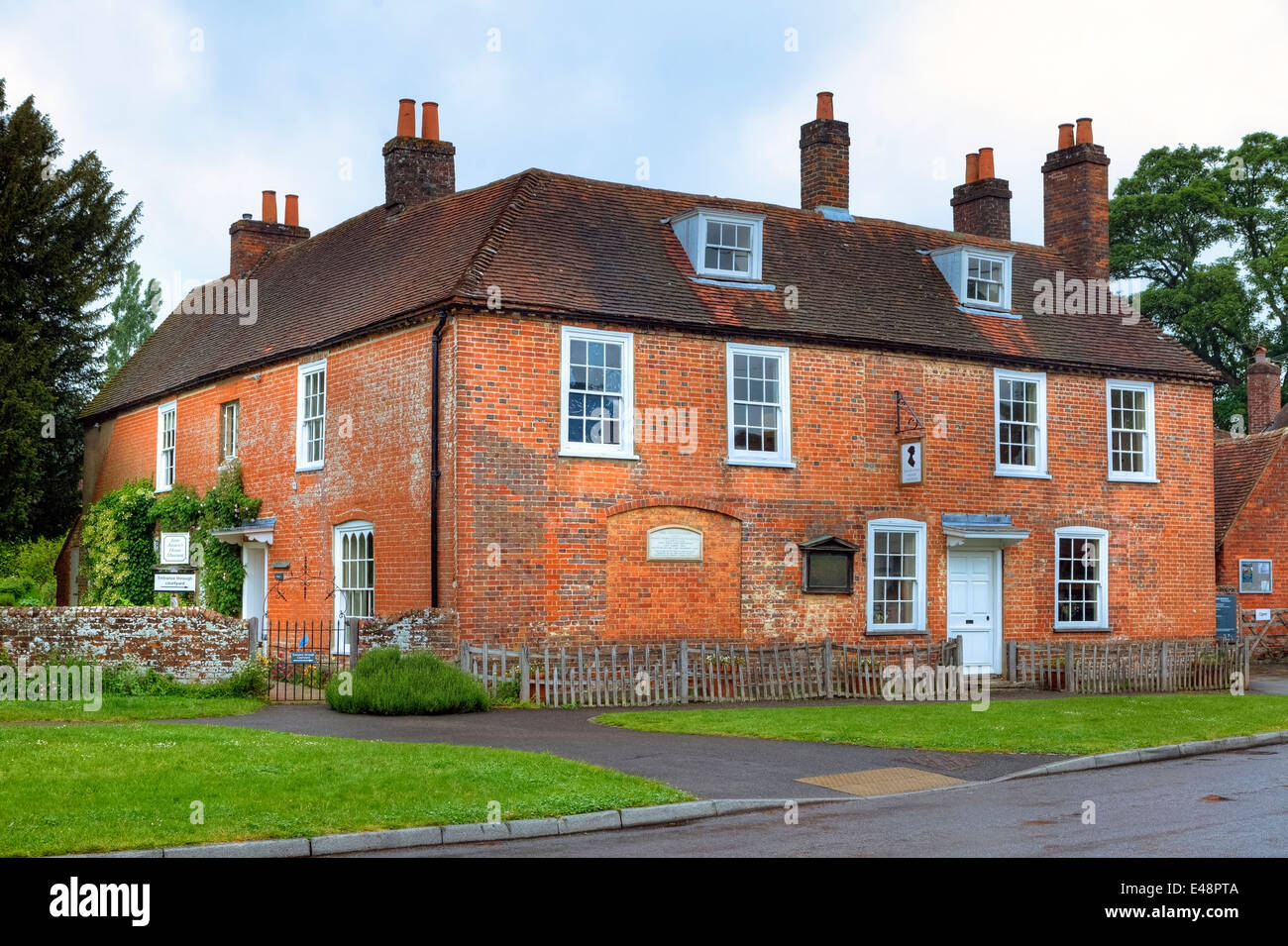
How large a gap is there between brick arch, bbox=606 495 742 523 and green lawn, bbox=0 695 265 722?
6.62 m

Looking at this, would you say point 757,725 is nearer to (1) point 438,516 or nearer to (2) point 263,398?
(1) point 438,516

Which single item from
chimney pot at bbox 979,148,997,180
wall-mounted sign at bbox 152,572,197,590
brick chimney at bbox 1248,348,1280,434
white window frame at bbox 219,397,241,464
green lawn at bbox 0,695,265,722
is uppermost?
chimney pot at bbox 979,148,997,180

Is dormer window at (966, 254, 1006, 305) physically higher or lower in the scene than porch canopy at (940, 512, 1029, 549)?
higher

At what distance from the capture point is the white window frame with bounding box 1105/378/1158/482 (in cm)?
2805

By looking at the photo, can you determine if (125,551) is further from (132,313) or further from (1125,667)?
(132,313)

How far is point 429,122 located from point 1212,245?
120ft

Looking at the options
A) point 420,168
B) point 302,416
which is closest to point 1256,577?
point 420,168

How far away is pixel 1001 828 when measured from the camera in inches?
423

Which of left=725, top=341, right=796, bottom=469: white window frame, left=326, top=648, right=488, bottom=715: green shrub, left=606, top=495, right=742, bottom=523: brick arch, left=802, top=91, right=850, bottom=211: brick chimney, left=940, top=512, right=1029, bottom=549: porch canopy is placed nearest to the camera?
left=326, top=648, right=488, bottom=715: green shrub

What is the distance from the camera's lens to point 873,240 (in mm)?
28484

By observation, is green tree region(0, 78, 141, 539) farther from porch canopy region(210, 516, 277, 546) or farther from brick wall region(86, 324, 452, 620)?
porch canopy region(210, 516, 277, 546)

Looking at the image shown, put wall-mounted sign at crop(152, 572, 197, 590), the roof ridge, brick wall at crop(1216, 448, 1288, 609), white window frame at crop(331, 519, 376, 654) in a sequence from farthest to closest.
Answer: brick wall at crop(1216, 448, 1288, 609), wall-mounted sign at crop(152, 572, 197, 590), white window frame at crop(331, 519, 376, 654), the roof ridge

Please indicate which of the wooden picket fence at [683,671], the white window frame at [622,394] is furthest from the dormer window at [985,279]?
the white window frame at [622,394]

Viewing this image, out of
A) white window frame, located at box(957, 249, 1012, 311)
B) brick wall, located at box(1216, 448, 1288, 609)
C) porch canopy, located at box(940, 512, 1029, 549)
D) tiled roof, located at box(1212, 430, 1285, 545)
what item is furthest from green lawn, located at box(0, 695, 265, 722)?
tiled roof, located at box(1212, 430, 1285, 545)
